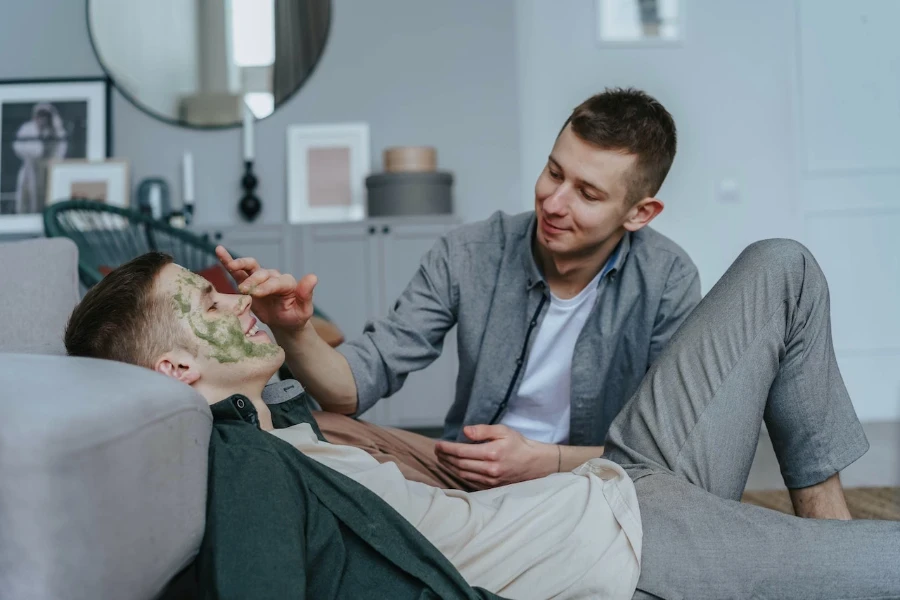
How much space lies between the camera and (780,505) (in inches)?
102

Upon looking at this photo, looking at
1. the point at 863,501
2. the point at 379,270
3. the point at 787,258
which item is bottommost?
the point at 863,501

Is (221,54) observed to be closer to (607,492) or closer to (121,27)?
(121,27)

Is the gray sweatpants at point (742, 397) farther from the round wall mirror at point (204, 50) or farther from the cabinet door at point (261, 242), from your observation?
the round wall mirror at point (204, 50)

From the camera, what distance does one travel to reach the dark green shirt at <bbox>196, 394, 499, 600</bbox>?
878mm

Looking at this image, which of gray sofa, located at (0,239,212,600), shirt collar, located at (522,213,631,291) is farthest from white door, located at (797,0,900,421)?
gray sofa, located at (0,239,212,600)

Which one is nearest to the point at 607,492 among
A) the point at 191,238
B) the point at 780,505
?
the point at 780,505

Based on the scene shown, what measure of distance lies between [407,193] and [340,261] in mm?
414

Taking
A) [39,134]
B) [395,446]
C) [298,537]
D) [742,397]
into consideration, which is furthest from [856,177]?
[298,537]

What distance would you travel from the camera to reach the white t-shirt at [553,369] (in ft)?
6.11

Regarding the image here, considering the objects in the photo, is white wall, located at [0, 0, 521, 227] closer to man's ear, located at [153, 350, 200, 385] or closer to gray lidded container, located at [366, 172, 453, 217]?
gray lidded container, located at [366, 172, 453, 217]

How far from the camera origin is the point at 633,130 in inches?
69.8

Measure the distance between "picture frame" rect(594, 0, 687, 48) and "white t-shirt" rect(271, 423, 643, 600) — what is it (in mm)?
3633

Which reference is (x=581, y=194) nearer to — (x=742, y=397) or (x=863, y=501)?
(x=742, y=397)

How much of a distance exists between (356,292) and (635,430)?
8.56ft
